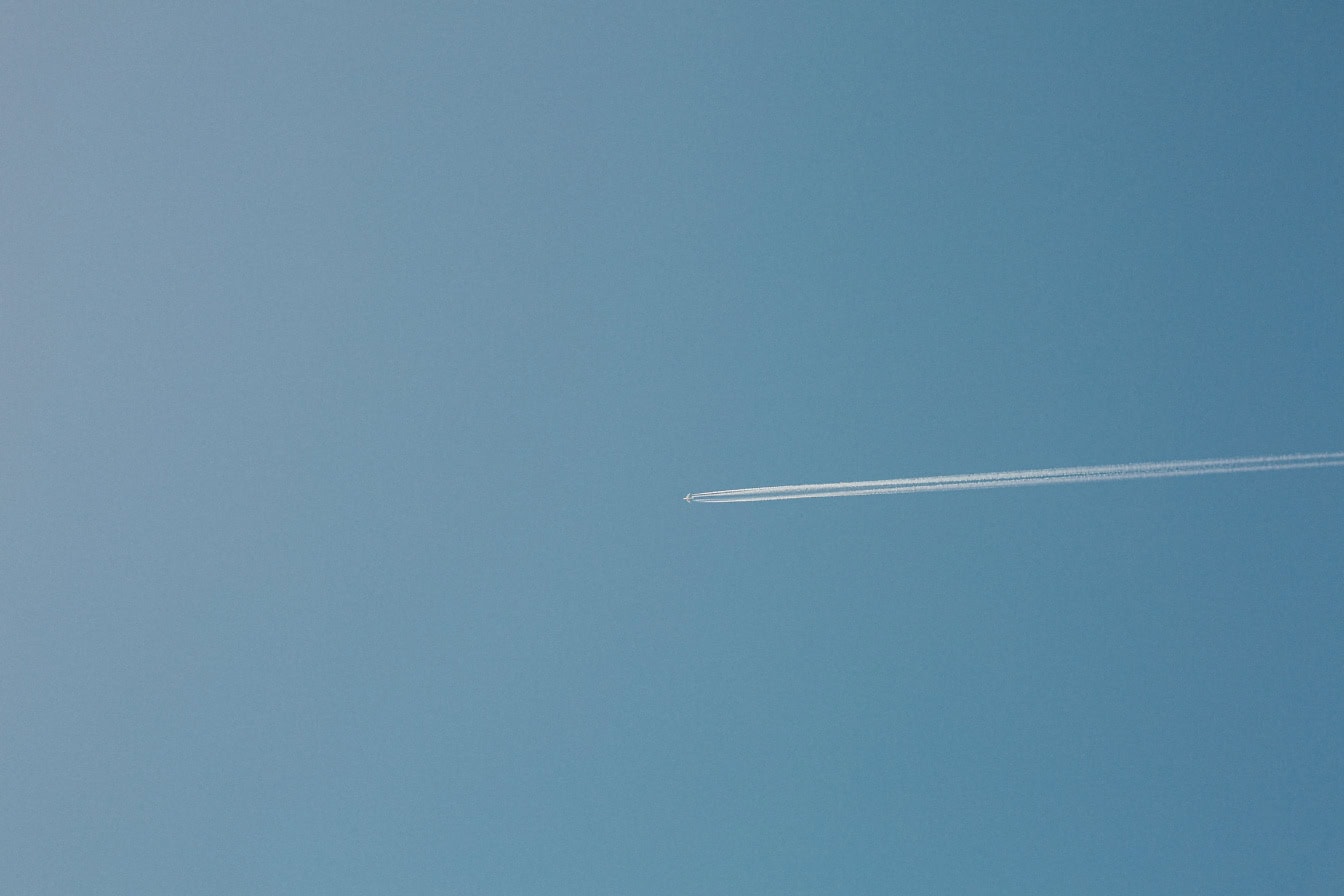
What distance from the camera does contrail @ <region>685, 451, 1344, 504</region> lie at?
7.58m

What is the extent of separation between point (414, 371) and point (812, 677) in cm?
368

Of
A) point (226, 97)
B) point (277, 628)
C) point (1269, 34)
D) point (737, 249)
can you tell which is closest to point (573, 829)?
point (277, 628)

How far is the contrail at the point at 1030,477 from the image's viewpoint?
758 cm

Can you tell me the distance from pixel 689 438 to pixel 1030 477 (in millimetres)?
2415

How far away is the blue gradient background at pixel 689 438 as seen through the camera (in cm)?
759

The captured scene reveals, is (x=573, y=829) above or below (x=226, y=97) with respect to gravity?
below

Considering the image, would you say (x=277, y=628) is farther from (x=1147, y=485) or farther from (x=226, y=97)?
(x=1147, y=485)

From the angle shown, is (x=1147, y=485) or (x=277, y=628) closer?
(x=1147, y=485)

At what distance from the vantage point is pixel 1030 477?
775 cm

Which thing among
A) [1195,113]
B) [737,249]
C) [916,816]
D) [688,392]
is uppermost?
[1195,113]

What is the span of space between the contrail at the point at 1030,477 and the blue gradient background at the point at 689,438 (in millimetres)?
76

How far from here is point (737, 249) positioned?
320 inches

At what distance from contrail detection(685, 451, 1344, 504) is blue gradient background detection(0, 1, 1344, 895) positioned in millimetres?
76

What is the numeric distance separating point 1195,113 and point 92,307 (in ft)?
27.1
